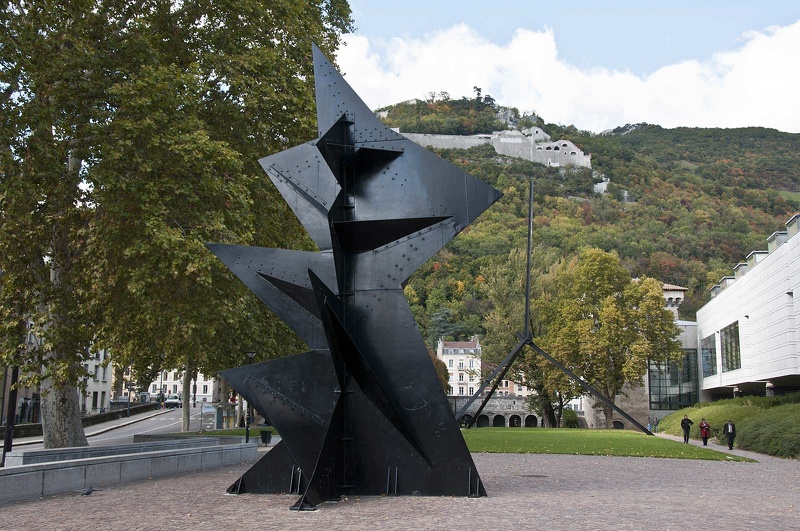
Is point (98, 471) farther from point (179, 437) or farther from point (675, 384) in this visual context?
point (675, 384)

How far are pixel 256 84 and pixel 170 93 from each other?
301 cm

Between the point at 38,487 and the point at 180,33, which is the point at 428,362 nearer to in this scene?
the point at 38,487

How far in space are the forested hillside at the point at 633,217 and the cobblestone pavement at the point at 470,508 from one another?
61354mm

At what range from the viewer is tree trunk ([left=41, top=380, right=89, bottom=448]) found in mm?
19516

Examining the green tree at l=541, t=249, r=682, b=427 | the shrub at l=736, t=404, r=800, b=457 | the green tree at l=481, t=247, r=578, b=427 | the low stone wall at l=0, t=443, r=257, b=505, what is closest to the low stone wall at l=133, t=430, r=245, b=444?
the low stone wall at l=0, t=443, r=257, b=505

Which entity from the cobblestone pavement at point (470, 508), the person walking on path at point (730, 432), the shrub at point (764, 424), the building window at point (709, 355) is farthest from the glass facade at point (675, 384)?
the cobblestone pavement at point (470, 508)

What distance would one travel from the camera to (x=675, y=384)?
208ft

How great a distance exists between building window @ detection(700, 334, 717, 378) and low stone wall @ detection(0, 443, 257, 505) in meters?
45.3

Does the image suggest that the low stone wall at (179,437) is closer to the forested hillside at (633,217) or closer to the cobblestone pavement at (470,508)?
the cobblestone pavement at (470,508)

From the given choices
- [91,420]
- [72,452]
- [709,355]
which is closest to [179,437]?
[72,452]

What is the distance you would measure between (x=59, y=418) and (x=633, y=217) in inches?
5098

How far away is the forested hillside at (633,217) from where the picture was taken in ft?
359

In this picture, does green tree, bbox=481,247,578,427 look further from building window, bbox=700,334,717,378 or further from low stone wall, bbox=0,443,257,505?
low stone wall, bbox=0,443,257,505

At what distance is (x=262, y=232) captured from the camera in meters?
22.8
